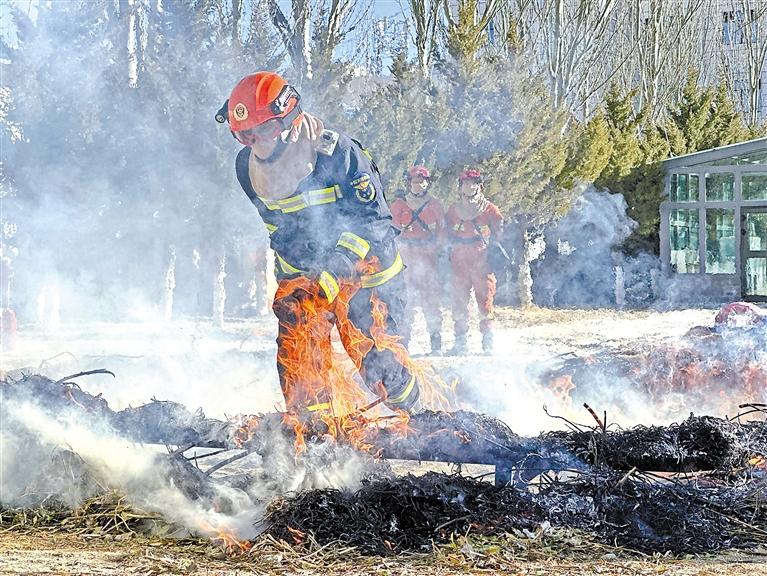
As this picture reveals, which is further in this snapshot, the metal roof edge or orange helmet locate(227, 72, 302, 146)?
the metal roof edge

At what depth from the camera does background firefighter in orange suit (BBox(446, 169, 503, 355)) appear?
9523mm

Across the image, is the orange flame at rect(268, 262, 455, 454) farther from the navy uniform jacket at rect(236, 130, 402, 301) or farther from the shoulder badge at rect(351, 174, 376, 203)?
the shoulder badge at rect(351, 174, 376, 203)

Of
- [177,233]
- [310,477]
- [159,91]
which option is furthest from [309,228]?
[177,233]

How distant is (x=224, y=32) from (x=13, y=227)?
3884 millimetres

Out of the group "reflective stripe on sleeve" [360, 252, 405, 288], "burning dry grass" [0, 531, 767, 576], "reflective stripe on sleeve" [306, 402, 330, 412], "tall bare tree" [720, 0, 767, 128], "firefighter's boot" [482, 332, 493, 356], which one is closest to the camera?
"burning dry grass" [0, 531, 767, 576]

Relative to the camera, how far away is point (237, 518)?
12.5ft

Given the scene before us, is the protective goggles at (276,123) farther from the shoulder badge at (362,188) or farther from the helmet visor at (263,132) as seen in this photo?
the shoulder badge at (362,188)

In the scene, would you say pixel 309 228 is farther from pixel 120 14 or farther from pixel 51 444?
pixel 120 14

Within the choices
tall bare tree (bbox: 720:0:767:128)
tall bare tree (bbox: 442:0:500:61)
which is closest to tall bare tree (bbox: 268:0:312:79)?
tall bare tree (bbox: 442:0:500:61)

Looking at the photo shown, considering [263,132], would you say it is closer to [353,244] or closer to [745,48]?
[353,244]

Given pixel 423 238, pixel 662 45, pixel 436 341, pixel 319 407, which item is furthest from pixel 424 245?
pixel 662 45

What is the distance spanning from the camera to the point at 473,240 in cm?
959

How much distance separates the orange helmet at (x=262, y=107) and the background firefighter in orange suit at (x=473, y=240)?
504 centimetres

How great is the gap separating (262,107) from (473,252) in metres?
5.30
